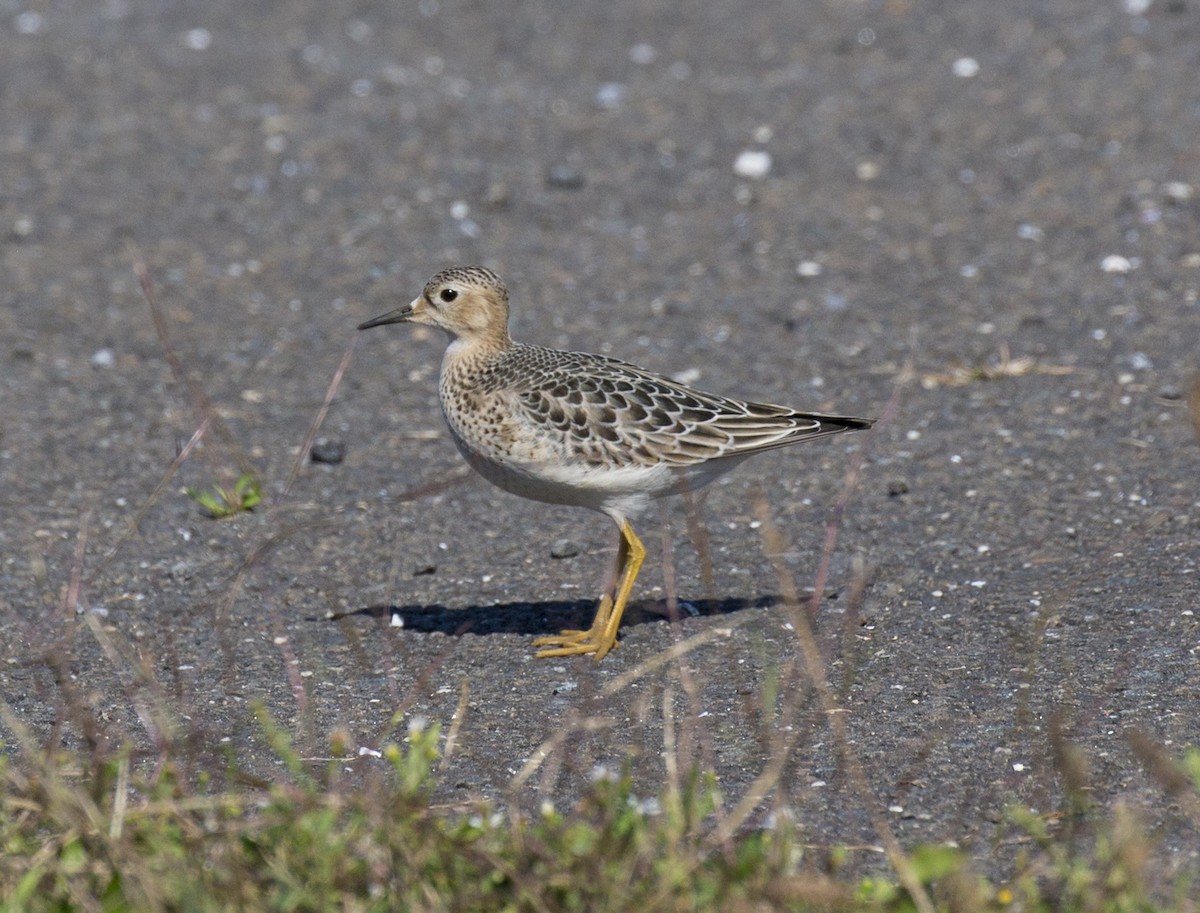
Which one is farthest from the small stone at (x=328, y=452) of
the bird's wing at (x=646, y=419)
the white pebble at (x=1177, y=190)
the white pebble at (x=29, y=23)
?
the white pebble at (x=29, y=23)

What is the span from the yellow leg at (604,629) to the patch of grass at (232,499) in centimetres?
177

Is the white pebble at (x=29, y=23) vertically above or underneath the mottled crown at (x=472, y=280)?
underneath

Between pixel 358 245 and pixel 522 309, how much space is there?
1.35 m

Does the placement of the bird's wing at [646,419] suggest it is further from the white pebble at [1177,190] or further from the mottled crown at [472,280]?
the white pebble at [1177,190]

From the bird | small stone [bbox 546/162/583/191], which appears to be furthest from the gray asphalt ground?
the bird

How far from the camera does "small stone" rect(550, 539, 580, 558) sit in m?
6.63

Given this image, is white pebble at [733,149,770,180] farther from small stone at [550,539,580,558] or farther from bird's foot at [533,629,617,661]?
bird's foot at [533,629,617,661]

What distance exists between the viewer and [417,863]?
Result: 3.38 metres

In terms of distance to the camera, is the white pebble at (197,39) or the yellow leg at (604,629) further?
the white pebble at (197,39)

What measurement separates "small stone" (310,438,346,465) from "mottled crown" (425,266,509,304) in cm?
152

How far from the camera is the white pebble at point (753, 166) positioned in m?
10.4

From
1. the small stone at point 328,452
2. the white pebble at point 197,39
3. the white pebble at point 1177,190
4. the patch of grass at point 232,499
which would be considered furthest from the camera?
the white pebble at point 197,39

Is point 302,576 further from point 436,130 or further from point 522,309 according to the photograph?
point 436,130

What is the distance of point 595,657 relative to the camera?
5594 millimetres
